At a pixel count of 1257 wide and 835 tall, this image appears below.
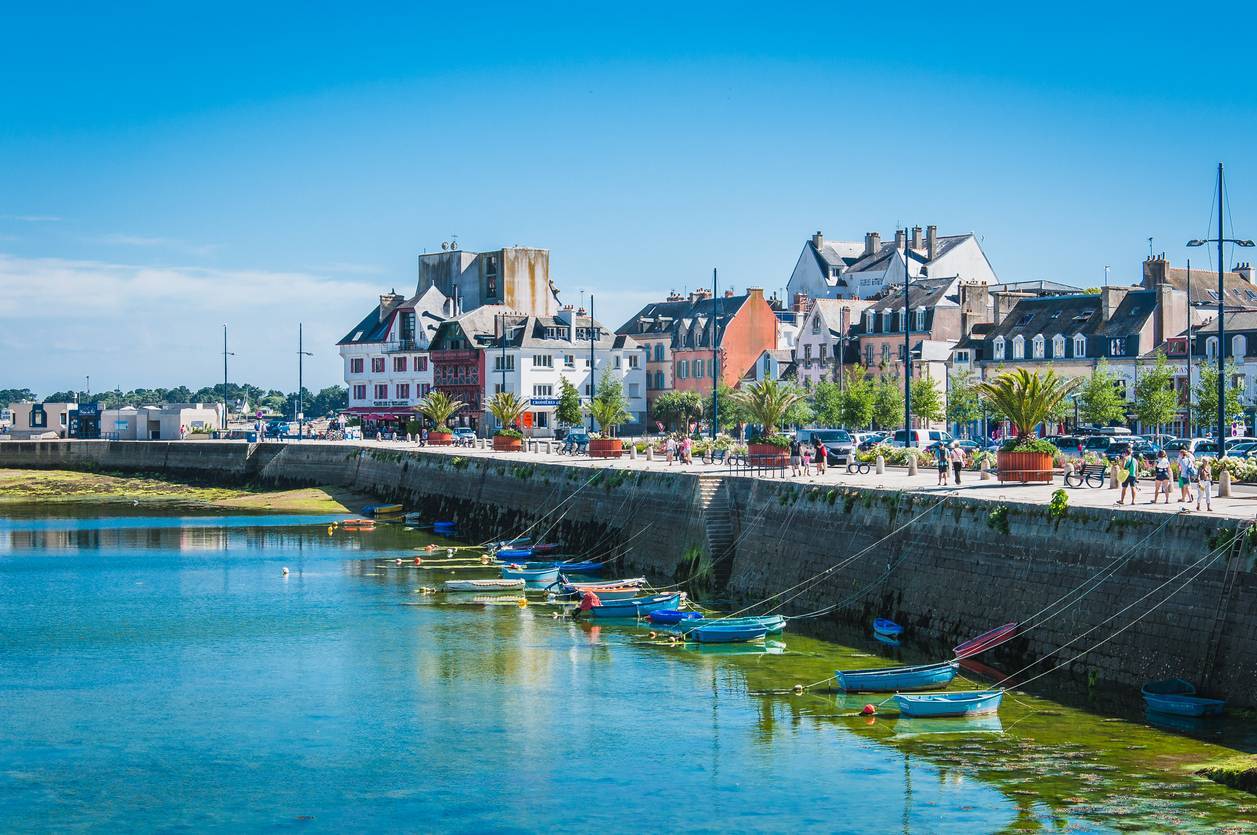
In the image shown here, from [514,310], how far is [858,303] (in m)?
33.5

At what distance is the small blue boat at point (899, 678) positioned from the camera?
3391 centimetres

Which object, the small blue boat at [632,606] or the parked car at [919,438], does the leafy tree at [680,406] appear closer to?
the parked car at [919,438]

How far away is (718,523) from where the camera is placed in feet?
171

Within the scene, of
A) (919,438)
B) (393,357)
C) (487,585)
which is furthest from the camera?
(393,357)

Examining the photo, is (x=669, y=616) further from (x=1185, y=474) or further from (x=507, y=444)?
(x=507, y=444)

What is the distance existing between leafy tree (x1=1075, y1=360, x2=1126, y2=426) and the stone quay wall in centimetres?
3176

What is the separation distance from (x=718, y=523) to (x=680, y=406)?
65.8 meters

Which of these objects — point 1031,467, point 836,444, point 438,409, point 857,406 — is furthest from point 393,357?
point 1031,467

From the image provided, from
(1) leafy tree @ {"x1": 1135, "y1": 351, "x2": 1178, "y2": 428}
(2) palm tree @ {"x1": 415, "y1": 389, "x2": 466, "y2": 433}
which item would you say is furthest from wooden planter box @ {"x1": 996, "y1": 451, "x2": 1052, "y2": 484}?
(2) palm tree @ {"x1": 415, "y1": 389, "x2": 466, "y2": 433}

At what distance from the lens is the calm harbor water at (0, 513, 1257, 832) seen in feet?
86.3

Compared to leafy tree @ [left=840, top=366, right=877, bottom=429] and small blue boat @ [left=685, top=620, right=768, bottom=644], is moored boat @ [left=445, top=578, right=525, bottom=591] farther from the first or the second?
leafy tree @ [left=840, top=366, right=877, bottom=429]

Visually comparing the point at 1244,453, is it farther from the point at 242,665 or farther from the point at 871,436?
the point at 242,665

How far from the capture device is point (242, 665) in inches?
Result: 1587

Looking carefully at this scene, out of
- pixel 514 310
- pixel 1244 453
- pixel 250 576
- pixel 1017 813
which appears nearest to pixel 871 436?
pixel 1244 453
